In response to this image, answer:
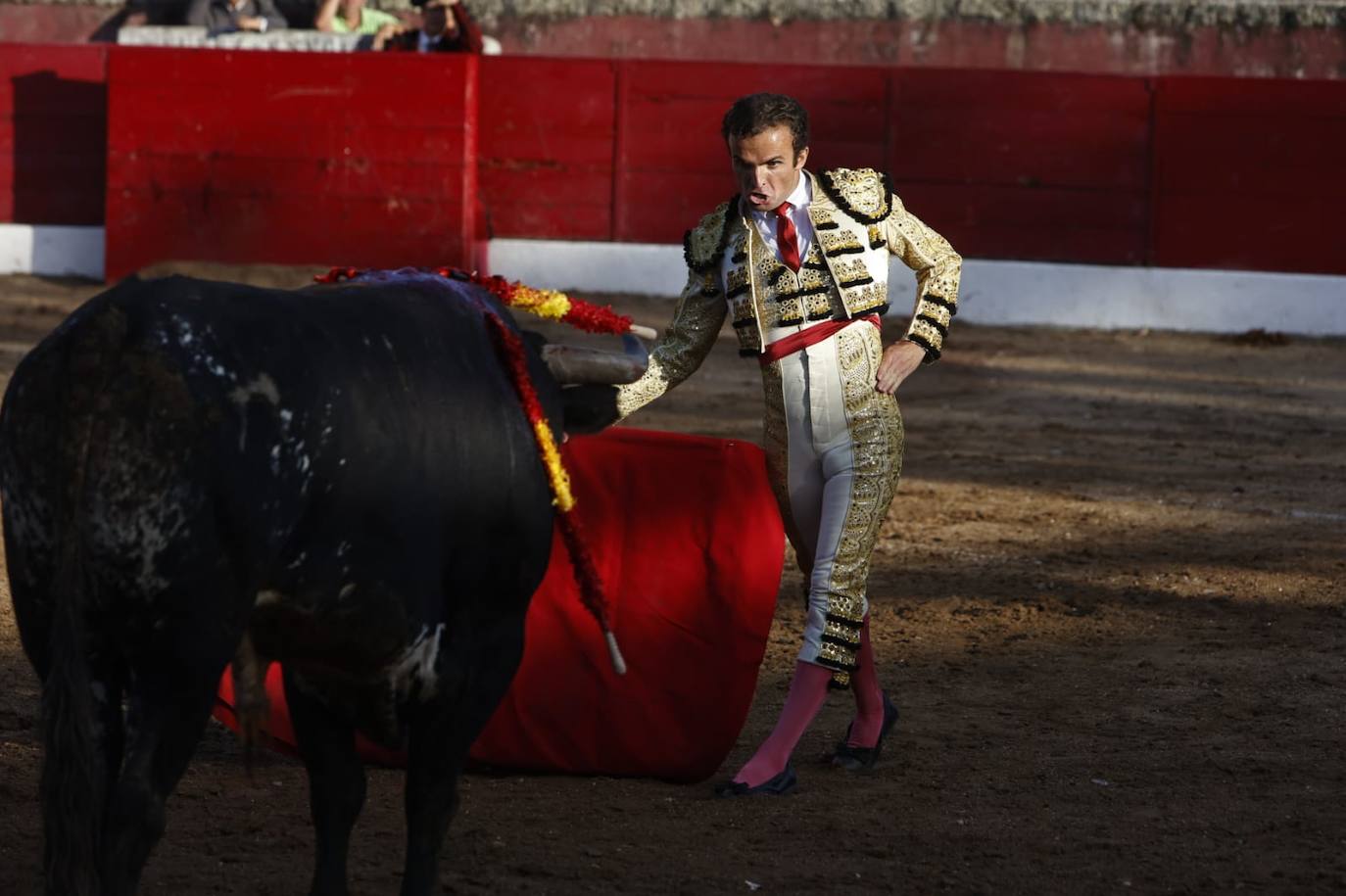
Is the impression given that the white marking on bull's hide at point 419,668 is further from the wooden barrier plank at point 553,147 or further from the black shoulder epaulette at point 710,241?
the wooden barrier plank at point 553,147

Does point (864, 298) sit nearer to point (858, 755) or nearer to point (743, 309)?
point (743, 309)

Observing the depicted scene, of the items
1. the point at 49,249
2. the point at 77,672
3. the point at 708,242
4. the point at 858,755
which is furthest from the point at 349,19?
the point at 77,672

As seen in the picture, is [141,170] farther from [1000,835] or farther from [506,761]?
[1000,835]

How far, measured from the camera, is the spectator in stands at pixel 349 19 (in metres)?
11.6

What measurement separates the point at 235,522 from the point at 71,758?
309 mm

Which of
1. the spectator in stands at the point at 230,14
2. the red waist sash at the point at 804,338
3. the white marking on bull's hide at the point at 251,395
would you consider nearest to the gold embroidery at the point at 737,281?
the red waist sash at the point at 804,338

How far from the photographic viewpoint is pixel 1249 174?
1010cm

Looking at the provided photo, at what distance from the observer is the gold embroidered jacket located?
321 centimetres

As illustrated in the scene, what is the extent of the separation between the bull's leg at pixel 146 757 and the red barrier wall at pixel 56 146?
9522 millimetres

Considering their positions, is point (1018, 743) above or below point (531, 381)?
below

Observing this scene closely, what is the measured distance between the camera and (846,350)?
127 inches

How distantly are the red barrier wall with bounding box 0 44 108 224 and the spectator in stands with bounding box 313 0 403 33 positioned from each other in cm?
138

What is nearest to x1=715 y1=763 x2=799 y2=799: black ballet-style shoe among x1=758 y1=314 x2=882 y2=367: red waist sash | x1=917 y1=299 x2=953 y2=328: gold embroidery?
x1=758 y1=314 x2=882 y2=367: red waist sash

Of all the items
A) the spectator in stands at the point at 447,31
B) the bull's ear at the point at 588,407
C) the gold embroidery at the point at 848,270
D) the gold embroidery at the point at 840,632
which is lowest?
the gold embroidery at the point at 840,632
